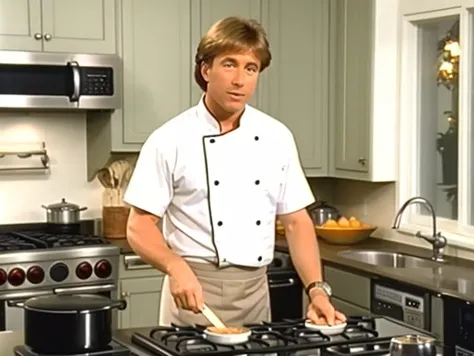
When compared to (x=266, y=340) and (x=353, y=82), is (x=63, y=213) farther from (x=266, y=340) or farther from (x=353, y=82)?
(x=266, y=340)

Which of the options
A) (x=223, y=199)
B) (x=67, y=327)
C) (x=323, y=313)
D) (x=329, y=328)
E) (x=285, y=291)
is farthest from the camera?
(x=285, y=291)

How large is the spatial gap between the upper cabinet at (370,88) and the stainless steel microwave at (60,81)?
1.20 metres

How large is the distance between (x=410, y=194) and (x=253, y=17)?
1.23 m

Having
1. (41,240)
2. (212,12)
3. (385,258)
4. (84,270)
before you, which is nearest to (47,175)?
(41,240)

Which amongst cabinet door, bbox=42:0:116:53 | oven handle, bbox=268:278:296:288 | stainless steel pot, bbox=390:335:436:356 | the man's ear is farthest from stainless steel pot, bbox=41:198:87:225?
stainless steel pot, bbox=390:335:436:356

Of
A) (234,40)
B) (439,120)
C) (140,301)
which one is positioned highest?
(234,40)

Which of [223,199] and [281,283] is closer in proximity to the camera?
[223,199]

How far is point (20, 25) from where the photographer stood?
4016mm

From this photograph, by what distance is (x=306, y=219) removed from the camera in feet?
8.71

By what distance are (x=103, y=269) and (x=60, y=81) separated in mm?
918

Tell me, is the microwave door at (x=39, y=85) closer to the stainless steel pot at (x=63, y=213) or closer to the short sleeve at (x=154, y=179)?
the stainless steel pot at (x=63, y=213)

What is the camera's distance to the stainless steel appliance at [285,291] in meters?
4.12

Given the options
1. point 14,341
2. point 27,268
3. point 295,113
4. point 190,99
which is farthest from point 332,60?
point 14,341

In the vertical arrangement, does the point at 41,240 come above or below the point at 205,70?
below
